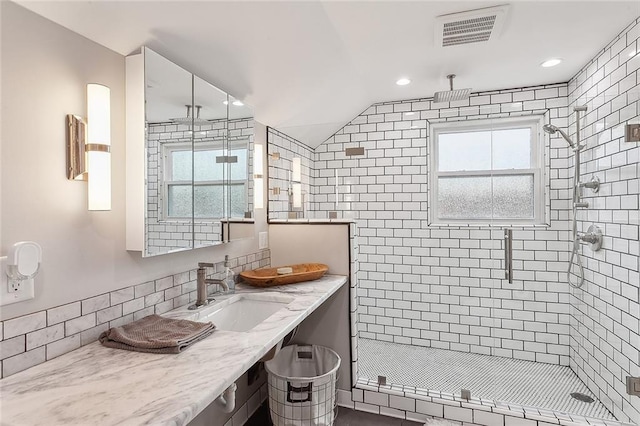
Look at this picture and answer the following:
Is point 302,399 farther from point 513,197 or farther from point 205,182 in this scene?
point 513,197

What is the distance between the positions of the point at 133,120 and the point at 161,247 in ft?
1.74

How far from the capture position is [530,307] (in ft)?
8.77

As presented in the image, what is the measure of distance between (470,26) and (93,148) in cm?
193

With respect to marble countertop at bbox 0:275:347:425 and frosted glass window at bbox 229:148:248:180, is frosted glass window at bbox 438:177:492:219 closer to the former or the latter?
frosted glass window at bbox 229:148:248:180

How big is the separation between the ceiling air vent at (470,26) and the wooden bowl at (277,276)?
1565 millimetres

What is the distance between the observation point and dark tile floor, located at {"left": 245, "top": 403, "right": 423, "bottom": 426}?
2102 millimetres

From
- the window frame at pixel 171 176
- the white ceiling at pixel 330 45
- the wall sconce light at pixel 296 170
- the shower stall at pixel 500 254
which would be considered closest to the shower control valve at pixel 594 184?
the shower stall at pixel 500 254

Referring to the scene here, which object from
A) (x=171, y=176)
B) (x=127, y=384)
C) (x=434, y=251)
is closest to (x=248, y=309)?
(x=171, y=176)

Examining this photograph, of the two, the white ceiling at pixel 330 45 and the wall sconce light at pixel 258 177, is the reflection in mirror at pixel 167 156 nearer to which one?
A: the white ceiling at pixel 330 45

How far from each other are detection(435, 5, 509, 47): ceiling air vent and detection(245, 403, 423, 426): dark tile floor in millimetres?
2326

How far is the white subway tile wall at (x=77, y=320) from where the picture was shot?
0.98 m

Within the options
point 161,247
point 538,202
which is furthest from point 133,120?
point 538,202

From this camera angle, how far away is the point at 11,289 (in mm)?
963

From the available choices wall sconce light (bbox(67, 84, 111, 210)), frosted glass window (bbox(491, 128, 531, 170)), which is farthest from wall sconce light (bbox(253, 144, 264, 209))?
frosted glass window (bbox(491, 128, 531, 170))
